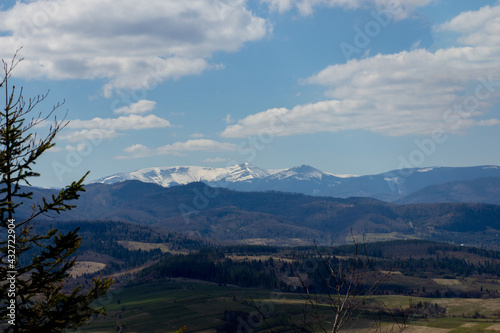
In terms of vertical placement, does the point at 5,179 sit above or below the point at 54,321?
above

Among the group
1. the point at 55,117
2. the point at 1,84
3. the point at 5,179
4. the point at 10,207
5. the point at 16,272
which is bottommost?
the point at 16,272

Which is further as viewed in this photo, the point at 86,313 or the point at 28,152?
the point at 86,313

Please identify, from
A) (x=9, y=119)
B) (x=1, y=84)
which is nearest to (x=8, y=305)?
(x=9, y=119)

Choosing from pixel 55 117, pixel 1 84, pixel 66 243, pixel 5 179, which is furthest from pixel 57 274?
pixel 1 84

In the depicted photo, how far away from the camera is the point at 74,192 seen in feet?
76.5

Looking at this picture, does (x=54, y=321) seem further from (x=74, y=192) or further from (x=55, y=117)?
(x=55, y=117)

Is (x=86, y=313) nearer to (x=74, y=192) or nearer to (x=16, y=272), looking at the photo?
(x=16, y=272)

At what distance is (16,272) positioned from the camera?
21.8 meters

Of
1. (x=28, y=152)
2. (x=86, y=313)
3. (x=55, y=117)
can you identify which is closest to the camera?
(x=55, y=117)

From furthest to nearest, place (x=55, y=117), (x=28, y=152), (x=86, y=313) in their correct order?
(x=86, y=313) → (x=28, y=152) → (x=55, y=117)

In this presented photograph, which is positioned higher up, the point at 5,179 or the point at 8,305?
the point at 5,179

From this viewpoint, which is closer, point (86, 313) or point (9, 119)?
point (9, 119)

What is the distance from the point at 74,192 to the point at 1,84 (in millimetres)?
6265

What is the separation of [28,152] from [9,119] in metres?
1.97
